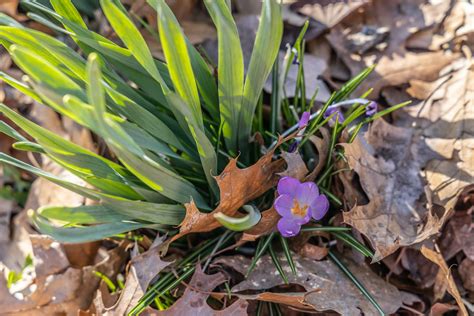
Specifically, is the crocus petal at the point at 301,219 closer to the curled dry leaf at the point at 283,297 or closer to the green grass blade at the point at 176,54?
the curled dry leaf at the point at 283,297

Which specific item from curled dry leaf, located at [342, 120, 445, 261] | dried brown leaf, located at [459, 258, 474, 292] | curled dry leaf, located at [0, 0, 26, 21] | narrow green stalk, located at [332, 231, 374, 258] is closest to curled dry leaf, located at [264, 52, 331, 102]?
curled dry leaf, located at [342, 120, 445, 261]

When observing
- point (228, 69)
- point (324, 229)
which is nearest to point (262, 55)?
point (228, 69)

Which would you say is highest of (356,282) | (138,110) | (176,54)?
(176,54)

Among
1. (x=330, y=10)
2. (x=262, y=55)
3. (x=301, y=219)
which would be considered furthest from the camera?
(x=330, y=10)

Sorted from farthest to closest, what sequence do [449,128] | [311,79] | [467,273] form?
[311,79], [449,128], [467,273]

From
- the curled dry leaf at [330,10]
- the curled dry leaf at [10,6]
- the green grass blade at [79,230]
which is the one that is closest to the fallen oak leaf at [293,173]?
the green grass blade at [79,230]

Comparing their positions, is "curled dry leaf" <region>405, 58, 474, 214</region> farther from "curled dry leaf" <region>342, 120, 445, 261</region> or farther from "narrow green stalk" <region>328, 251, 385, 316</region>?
"narrow green stalk" <region>328, 251, 385, 316</region>

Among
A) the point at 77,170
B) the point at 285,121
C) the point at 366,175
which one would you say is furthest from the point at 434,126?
the point at 77,170

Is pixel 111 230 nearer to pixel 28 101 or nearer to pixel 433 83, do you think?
pixel 28 101

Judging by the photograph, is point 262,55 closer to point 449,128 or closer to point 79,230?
point 79,230
